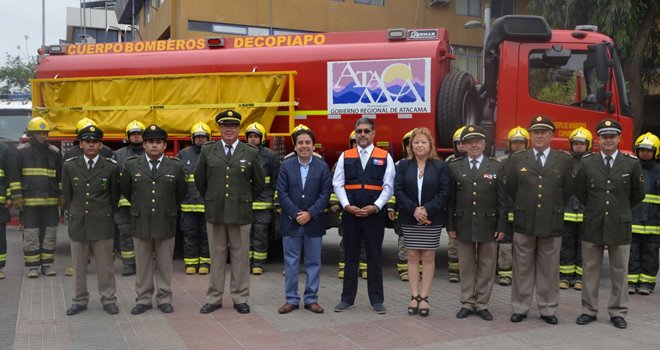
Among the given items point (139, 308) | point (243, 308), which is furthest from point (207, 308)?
point (139, 308)

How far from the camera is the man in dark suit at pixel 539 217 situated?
618cm

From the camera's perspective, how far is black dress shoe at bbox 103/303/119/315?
257 inches

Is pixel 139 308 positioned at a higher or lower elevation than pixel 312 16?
lower

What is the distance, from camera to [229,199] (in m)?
6.48

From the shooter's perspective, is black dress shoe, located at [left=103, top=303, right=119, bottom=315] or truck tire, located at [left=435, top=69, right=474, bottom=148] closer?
black dress shoe, located at [left=103, top=303, right=119, bottom=315]

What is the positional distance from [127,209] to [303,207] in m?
3.28

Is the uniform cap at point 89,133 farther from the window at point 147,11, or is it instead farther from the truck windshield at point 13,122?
the window at point 147,11

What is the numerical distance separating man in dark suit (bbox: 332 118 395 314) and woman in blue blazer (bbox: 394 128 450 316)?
177 mm

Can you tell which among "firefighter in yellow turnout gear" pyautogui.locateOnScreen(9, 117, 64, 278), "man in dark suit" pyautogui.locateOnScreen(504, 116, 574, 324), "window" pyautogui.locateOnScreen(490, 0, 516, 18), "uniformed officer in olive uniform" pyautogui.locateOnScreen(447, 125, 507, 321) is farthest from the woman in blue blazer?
"window" pyautogui.locateOnScreen(490, 0, 516, 18)

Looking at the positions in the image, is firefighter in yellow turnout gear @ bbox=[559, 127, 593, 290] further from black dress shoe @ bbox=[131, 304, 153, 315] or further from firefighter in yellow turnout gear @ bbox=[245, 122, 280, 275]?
black dress shoe @ bbox=[131, 304, 153, 315]

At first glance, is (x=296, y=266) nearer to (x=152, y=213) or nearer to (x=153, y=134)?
(x=152, y=213)

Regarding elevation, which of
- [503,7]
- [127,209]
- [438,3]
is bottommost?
[127,209]

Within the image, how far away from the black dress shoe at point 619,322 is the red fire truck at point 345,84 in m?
2.80

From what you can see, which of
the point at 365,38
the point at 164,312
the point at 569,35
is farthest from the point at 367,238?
the point at 569,35
